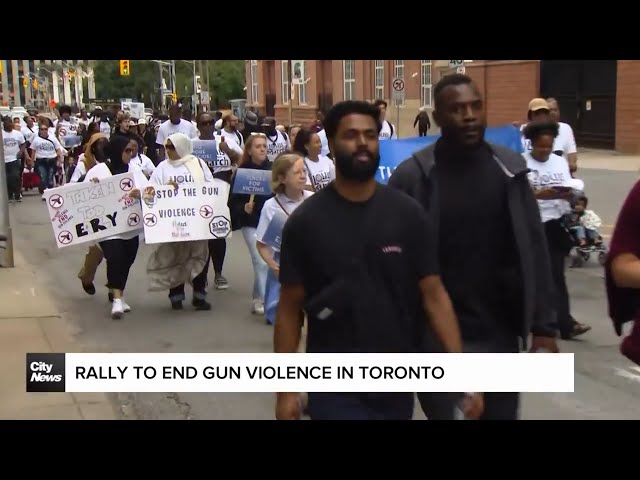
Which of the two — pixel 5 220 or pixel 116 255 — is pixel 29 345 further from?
pixel 5 220

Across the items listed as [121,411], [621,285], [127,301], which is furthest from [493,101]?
[621,285]

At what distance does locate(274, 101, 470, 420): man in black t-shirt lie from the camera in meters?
3.17

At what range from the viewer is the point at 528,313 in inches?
136

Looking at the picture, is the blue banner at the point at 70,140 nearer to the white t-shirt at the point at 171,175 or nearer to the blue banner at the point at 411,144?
the white t-shirt at the point at 171,175

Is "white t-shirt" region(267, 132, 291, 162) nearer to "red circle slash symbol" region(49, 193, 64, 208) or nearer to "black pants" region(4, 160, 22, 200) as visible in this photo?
"red circle slash symbol" region(49, 193, 64, 208)

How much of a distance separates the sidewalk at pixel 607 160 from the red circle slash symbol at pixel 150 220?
12.1m

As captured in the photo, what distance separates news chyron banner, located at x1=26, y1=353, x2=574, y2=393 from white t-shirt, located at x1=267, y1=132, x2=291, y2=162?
819 cm

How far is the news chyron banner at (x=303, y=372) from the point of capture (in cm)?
340

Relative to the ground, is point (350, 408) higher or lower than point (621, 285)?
lower

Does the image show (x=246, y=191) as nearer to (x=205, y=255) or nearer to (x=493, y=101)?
(x=205, y=255)

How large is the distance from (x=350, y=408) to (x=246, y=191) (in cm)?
473

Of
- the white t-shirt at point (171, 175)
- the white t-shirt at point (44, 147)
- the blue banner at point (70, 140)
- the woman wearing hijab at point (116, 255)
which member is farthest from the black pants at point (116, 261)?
the blue banner at point (70, 140)
